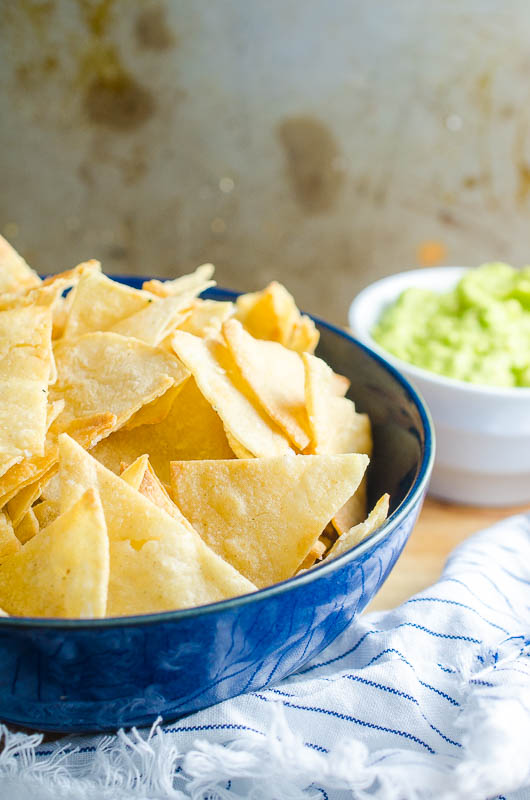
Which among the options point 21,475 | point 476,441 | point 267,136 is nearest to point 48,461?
point 21,475

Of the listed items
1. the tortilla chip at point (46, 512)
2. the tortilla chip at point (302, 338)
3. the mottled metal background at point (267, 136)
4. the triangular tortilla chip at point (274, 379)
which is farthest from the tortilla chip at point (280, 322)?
the mottled metal background at point (267, 136)

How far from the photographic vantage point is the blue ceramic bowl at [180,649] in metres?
0.63

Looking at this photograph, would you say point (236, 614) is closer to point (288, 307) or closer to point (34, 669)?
point (34, 669)

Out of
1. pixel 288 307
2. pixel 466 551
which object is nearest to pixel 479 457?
pixel 466 551

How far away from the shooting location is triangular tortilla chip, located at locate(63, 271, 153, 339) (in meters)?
1.01

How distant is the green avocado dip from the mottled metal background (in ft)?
3.76

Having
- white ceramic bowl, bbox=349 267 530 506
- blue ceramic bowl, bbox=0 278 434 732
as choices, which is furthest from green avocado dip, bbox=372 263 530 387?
blue ceramic bowl, bbox=0 278 434 732

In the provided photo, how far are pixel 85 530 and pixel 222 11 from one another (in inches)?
78.6

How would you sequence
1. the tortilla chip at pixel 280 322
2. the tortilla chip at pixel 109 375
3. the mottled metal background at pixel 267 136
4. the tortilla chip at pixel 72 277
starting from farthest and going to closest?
the mottled metal background at pixel 267 136, the tortilla chip at pixel 280 322, the tortilla chip at pixel 72 277, the tortilla chip at pixel 109 375

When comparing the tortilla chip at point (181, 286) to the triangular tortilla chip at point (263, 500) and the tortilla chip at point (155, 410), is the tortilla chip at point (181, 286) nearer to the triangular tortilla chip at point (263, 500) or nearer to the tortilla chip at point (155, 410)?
the tortilla chip at point (155, 410)

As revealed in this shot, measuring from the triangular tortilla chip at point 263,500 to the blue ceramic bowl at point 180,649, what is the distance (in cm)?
6

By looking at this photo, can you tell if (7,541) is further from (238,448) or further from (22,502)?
(238,448)

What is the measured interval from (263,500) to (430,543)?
18.4 inches

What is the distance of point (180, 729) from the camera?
0.76 meters
